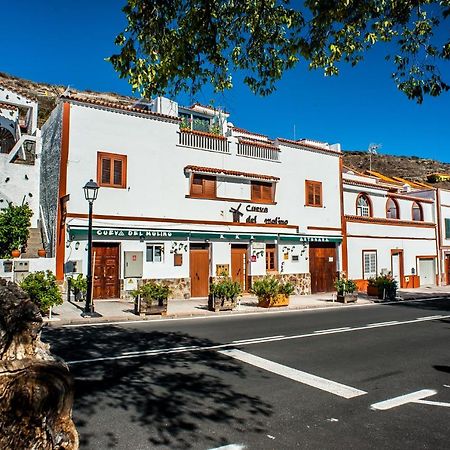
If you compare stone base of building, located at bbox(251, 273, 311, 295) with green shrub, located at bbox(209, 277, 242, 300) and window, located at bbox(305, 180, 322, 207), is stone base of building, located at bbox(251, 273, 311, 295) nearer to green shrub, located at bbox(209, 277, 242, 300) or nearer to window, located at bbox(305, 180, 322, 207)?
window, located at bbox(305, 180, 322, 207)

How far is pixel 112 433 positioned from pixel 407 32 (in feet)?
25.0

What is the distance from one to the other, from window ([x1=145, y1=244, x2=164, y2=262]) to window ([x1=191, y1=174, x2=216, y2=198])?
3100mm

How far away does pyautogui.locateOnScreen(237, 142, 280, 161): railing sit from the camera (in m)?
21.3

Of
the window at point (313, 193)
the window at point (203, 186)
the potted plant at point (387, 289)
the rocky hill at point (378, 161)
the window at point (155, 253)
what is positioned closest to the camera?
the window at point (155, 253)

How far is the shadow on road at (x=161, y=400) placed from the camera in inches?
171

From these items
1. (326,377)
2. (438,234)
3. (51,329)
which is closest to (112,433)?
(326,377)

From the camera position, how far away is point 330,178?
24.6 metres

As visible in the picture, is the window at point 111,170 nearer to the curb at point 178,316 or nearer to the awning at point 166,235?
the awning at point 166,235

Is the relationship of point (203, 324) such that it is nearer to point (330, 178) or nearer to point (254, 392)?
point (254, 392)

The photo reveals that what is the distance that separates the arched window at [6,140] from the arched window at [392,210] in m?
24.1

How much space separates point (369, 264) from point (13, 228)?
20402 mm

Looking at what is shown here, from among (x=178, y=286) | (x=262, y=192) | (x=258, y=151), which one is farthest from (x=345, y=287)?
(x=258, y=151)

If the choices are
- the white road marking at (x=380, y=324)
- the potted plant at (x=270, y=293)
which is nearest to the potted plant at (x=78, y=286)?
the potted plant at (x=270, y=293)

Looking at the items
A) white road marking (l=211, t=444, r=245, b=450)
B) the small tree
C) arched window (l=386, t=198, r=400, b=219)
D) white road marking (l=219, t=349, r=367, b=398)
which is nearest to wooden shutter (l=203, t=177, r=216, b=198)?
the small tree
